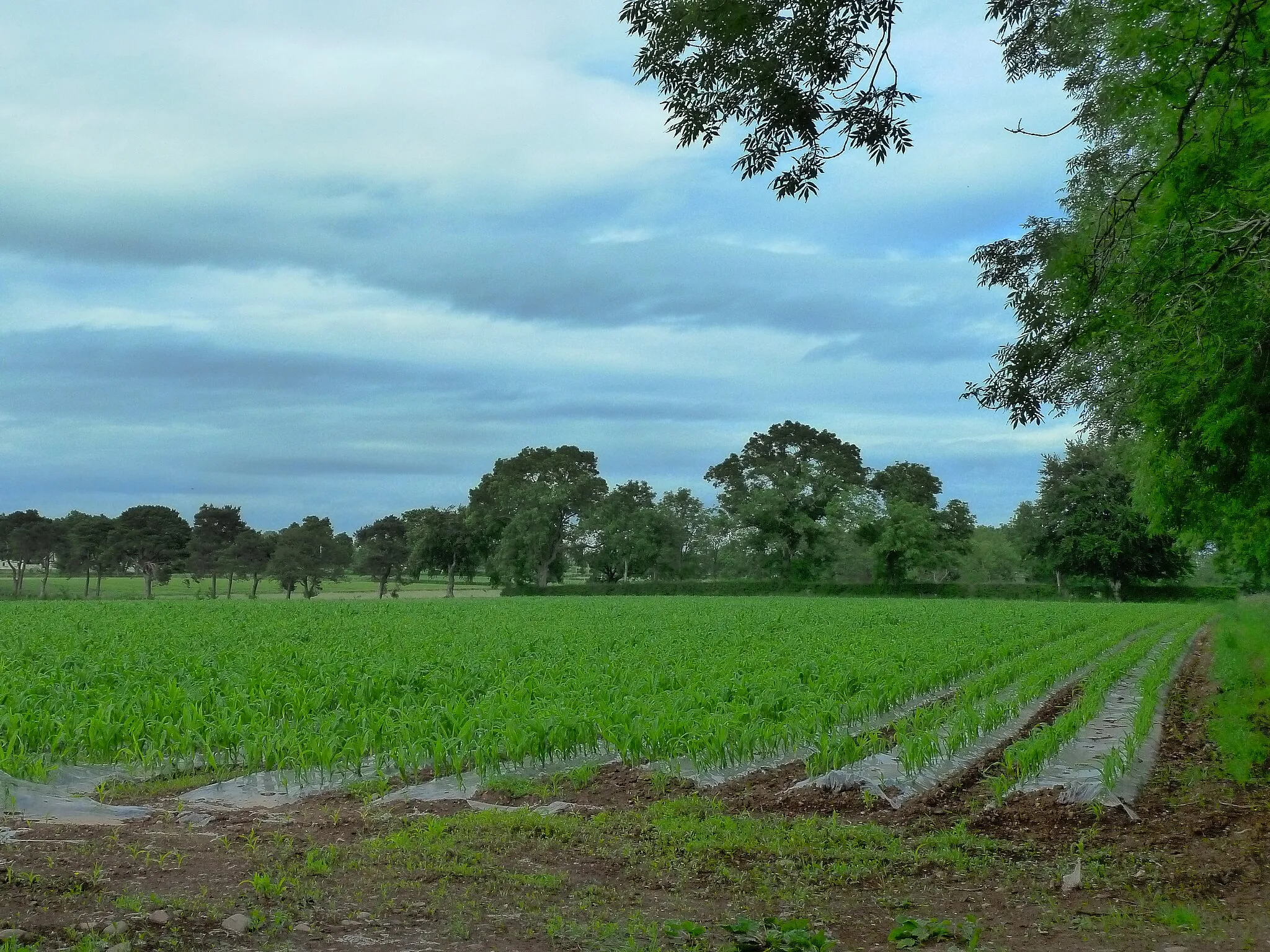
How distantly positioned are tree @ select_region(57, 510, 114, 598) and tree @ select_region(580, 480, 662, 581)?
152 ft

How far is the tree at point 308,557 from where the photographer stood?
90.4 m

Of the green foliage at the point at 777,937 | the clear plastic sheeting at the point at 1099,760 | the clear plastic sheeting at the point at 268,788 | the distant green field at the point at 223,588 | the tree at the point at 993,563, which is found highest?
the tree at the point at 993,563

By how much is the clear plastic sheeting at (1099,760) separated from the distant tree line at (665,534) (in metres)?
55.4

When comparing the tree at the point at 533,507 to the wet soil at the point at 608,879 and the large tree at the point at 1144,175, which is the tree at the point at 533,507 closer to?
the large tree at the point at 1144,175

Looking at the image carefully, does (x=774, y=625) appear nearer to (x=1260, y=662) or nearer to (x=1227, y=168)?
(x=1260, y=662)

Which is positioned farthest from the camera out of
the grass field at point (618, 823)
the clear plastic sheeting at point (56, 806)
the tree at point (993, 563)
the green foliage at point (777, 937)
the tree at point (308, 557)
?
the tree at point (993, 563)

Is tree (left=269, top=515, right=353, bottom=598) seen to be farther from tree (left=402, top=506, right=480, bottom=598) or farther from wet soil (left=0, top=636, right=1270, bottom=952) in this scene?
wet soil (left=0, top=636, right=1270, bottom=952)

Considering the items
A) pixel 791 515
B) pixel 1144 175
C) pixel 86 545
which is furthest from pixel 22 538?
pixel 1144 175

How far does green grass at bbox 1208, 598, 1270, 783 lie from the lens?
1049 centimetres

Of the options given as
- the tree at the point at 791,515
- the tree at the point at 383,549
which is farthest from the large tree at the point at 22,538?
the tree at the point at 791,515

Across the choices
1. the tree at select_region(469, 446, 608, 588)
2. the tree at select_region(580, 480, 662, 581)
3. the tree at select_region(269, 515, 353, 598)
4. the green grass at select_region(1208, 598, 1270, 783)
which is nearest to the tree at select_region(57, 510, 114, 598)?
the tree at select_region(269, 515, 353, 598)

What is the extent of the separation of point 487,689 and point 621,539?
2769 inches

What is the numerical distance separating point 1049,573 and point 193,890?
82.3m

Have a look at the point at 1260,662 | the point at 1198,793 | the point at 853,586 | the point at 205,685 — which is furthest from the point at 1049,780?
the point at 853,586
